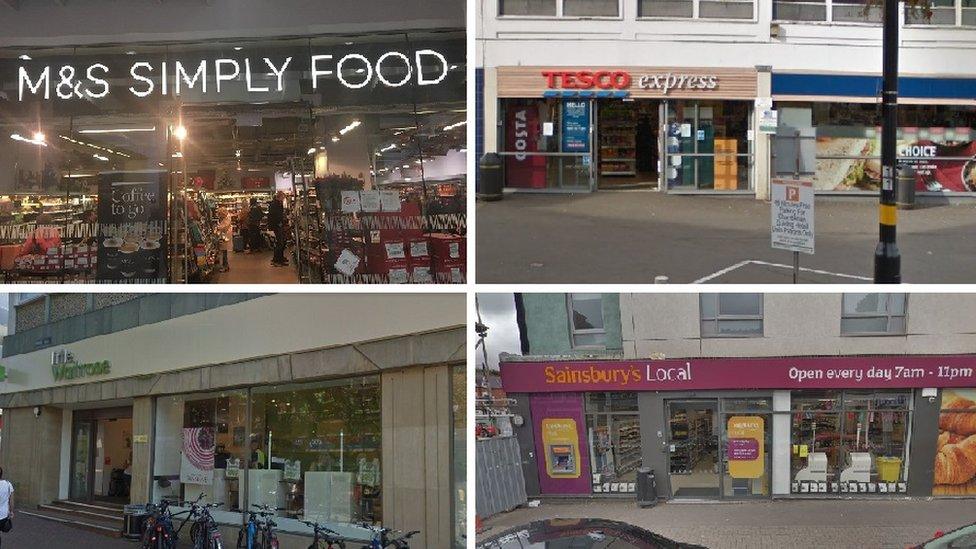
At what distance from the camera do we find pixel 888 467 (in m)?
10.1

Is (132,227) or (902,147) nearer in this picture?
(132,227)

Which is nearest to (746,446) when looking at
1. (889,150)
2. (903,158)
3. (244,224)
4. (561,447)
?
(561,447)

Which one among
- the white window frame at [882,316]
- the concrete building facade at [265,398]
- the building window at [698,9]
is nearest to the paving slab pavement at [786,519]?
the concrete building facade at [265,398]

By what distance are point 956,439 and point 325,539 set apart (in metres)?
5.97

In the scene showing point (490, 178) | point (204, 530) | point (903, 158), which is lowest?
point (204, 530)

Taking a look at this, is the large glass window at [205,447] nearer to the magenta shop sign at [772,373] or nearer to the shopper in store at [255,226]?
the shopper in store at [255,226]

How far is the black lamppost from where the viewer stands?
8.05 metres

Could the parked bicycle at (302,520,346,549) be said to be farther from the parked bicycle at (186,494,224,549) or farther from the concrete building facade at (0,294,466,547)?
the parked bicycle at (186,494,224,549)

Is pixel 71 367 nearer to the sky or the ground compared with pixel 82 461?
nearer to the sky

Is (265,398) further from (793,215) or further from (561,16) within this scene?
(561,16)

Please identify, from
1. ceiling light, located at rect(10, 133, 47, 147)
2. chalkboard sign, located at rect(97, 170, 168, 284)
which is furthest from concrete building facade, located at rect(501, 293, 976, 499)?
ceiling light, located at rect(10, 133, 47, 147)

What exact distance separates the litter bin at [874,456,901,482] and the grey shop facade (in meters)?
0.01

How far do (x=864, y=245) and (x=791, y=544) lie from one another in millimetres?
4794

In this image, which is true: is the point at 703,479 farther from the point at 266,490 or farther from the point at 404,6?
the point at 404,6
